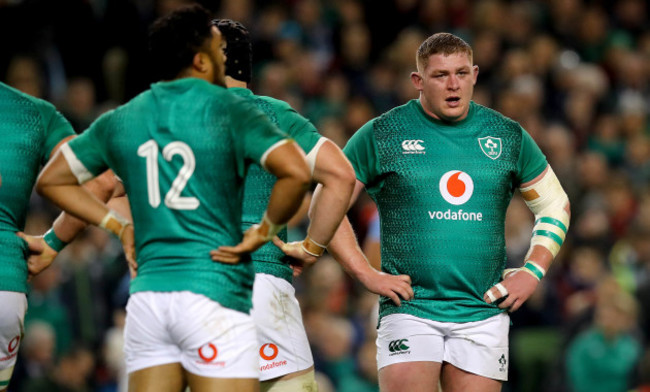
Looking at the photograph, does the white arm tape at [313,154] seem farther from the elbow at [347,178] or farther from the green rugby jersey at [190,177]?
the green rugby jersey at [190,177]

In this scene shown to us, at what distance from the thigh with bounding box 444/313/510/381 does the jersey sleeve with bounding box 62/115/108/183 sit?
2082 millimetres

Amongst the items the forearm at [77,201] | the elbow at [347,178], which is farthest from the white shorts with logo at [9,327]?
the elbow at [347,178]

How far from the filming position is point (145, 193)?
4.74 metres

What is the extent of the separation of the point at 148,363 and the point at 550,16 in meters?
12.3

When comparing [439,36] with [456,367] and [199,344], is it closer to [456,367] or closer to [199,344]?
[456,367]

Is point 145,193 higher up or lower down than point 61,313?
higher up

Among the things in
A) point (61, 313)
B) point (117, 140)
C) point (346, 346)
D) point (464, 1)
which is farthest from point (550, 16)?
point (117, 140)

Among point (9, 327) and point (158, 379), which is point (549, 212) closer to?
point (158, 379)

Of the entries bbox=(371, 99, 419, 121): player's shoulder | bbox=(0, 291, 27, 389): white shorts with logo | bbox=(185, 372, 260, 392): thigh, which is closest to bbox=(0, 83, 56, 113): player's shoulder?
bbox=(0, 291, 27, 389): white shorts with logo

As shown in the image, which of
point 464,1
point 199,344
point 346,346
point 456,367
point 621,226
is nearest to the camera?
point 199,344

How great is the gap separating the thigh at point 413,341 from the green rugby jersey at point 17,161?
193 cm

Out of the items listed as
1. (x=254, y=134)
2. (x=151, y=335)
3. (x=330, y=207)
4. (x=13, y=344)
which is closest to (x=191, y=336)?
(x=151, y=335)

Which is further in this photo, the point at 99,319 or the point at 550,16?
the point at 550,16

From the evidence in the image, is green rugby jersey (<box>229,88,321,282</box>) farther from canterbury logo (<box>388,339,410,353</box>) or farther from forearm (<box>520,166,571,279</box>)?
forearm (<box>520,166,571,279</box>)
